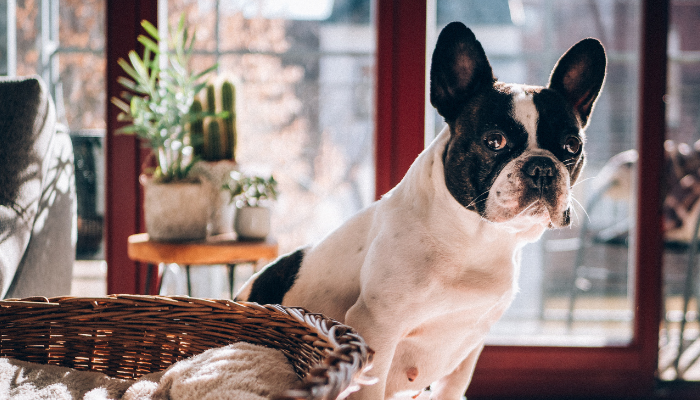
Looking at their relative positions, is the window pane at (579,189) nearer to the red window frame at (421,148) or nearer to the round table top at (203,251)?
the red window frame at (421,148)

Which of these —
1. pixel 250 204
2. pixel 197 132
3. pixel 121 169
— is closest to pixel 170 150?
pixel 197 132

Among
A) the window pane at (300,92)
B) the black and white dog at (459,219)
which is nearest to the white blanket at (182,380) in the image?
the black and white dog at (459,219)

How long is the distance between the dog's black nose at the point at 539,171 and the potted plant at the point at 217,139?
3.48 ft

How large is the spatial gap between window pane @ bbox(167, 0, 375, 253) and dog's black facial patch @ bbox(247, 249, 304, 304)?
968 mm

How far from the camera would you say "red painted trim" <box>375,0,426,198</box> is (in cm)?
203

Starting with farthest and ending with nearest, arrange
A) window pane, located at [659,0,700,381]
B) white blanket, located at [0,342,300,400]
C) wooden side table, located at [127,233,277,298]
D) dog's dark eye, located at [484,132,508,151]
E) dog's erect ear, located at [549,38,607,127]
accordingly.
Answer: window pane, located at [659,0,700,381] < wooden side table, located at [127,233,277,298] < dog's erect ear, located at [549,38,607,127] < dog's dark eye, located at [484,132,508,151] < white blanket, located at [0,342,300,400]

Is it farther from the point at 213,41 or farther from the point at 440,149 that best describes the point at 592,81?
the point at 213,41

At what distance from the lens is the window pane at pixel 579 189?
2.11 meters

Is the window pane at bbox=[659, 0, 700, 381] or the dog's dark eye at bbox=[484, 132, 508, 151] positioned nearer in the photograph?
the dog's dark eye at bbox=[484, 132, 508, 151]

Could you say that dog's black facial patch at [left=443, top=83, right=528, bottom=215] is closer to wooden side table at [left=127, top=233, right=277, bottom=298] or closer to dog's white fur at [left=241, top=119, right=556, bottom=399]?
dog's white fur at [left=241, top=119, right=556, bottom=399]

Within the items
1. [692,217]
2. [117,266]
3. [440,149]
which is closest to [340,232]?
[440,149]

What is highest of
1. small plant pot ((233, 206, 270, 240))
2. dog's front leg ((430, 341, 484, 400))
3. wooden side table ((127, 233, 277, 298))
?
small plant pot ((233, 206, 270, 240))

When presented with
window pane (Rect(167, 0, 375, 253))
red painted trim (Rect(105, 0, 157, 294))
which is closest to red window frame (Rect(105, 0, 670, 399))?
red painted trim (Rect(105, 0, 157, 294))

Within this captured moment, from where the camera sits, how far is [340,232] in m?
1.14
